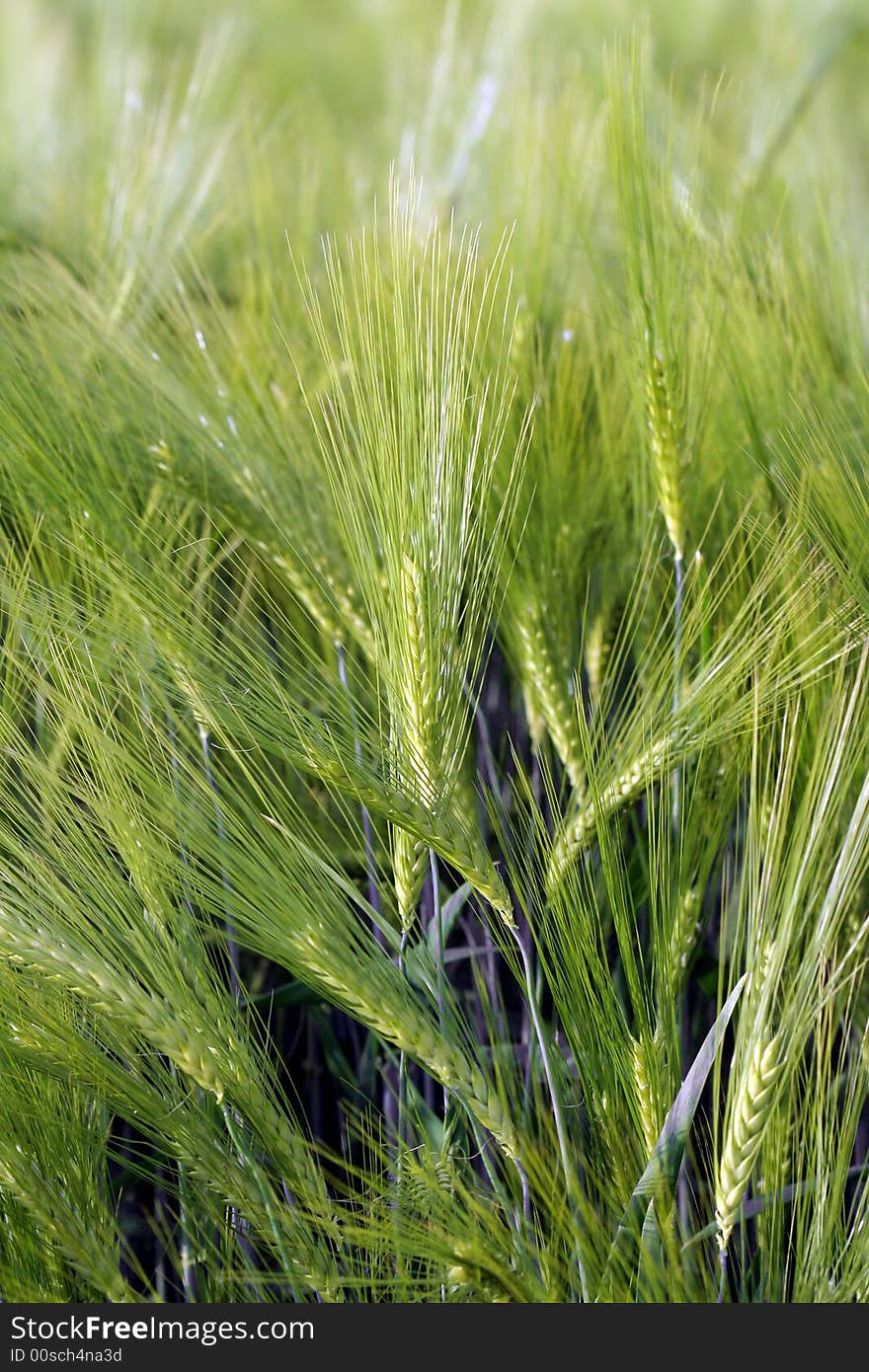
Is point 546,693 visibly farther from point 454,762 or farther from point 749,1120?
point 749,1120

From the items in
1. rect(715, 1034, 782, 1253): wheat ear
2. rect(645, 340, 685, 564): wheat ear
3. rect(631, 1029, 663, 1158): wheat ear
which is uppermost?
rect(645, 340, 685, 564): wheat ear

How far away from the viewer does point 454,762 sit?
452mm

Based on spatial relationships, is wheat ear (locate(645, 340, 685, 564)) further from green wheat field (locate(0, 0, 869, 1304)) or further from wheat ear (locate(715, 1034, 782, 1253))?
wheat ear (locate(715, 1034, 782, 1253))

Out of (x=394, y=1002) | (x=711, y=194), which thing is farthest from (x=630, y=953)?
(x=711, y=194)

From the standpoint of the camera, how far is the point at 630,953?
436mm

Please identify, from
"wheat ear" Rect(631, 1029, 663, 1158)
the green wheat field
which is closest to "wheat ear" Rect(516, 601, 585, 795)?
the green wheat field

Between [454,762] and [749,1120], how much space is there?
0.17m

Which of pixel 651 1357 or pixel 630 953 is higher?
pixel 630 953

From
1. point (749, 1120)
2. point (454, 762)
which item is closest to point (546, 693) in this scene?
point (454, 762)

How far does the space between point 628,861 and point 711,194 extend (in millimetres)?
496

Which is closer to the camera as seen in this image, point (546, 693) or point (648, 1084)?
point (648, 1084)

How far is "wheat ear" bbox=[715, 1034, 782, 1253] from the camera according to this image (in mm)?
387

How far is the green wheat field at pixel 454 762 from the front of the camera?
1.40 feet

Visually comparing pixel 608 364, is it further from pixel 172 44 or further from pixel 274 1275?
pixel 172 44
